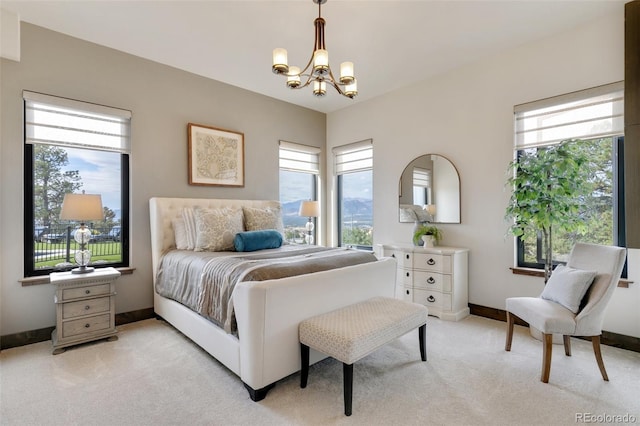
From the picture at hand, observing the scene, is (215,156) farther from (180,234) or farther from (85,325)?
(85,325)

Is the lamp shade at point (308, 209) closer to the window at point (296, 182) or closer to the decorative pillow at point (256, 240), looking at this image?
the window at point (296, 182)

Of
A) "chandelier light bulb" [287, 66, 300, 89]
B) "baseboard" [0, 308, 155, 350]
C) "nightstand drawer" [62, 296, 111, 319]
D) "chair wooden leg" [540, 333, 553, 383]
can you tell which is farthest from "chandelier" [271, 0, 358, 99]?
"baseboard" [0, 308, 155, 350]

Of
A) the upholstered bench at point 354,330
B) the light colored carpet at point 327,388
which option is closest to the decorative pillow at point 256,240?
the light colored carpet at point 327,388

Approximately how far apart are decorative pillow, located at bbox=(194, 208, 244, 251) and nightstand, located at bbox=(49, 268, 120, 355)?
831 millimetres

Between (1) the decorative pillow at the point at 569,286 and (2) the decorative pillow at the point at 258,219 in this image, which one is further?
(2) the decorative pillow at the point at 258,219

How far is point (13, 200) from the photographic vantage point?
272 centimetres

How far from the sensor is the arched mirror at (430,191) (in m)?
3.77

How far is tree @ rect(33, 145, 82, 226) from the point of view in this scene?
2.90 m

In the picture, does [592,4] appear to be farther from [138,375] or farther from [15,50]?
[15,50]

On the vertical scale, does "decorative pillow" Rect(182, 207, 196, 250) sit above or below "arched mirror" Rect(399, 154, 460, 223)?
below

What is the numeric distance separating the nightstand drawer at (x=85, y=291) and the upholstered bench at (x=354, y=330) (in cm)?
205

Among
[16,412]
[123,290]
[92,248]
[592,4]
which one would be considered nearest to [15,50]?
[92,248]

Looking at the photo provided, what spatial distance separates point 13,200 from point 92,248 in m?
0.77

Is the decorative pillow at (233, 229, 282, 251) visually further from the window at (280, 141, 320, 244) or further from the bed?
the window at (280, 141, 320, 244)
